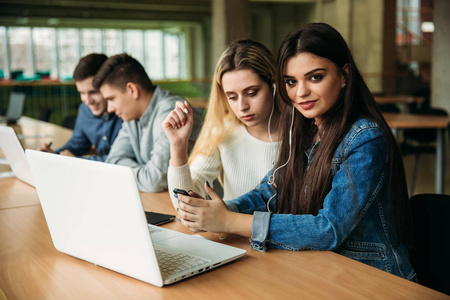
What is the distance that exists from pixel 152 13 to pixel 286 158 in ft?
52.4

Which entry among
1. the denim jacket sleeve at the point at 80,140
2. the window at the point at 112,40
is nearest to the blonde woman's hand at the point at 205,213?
the denim jacket sleeve at the point at 80,140

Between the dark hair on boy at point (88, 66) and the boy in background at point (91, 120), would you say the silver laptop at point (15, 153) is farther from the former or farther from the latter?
the dark hair on boy at point (88, 66)

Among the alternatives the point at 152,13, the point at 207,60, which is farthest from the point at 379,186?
the point at 207,60

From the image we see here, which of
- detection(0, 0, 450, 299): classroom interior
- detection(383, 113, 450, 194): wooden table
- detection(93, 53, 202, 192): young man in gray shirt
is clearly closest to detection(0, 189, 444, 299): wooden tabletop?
detection(93, 53, 202, 192): young man in gray shirt

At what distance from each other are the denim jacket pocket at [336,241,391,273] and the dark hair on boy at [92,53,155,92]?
4.63 ft

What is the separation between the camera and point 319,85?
1.30m

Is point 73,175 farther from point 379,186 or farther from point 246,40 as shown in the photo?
point 246,40

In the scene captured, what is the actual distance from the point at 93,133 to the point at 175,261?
210 centimetres

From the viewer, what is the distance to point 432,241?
1.34 meters

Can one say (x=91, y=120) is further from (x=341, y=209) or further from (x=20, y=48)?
(x=20, y=48)

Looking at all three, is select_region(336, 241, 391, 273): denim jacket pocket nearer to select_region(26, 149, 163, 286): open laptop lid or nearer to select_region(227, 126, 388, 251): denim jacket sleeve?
select_region(227, 126, 388, 251): denim jacket sleeve

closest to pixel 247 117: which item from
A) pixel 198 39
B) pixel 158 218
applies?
pixel 158 218

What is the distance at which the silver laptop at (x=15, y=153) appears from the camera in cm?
196

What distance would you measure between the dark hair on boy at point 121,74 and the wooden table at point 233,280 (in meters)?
1.14
